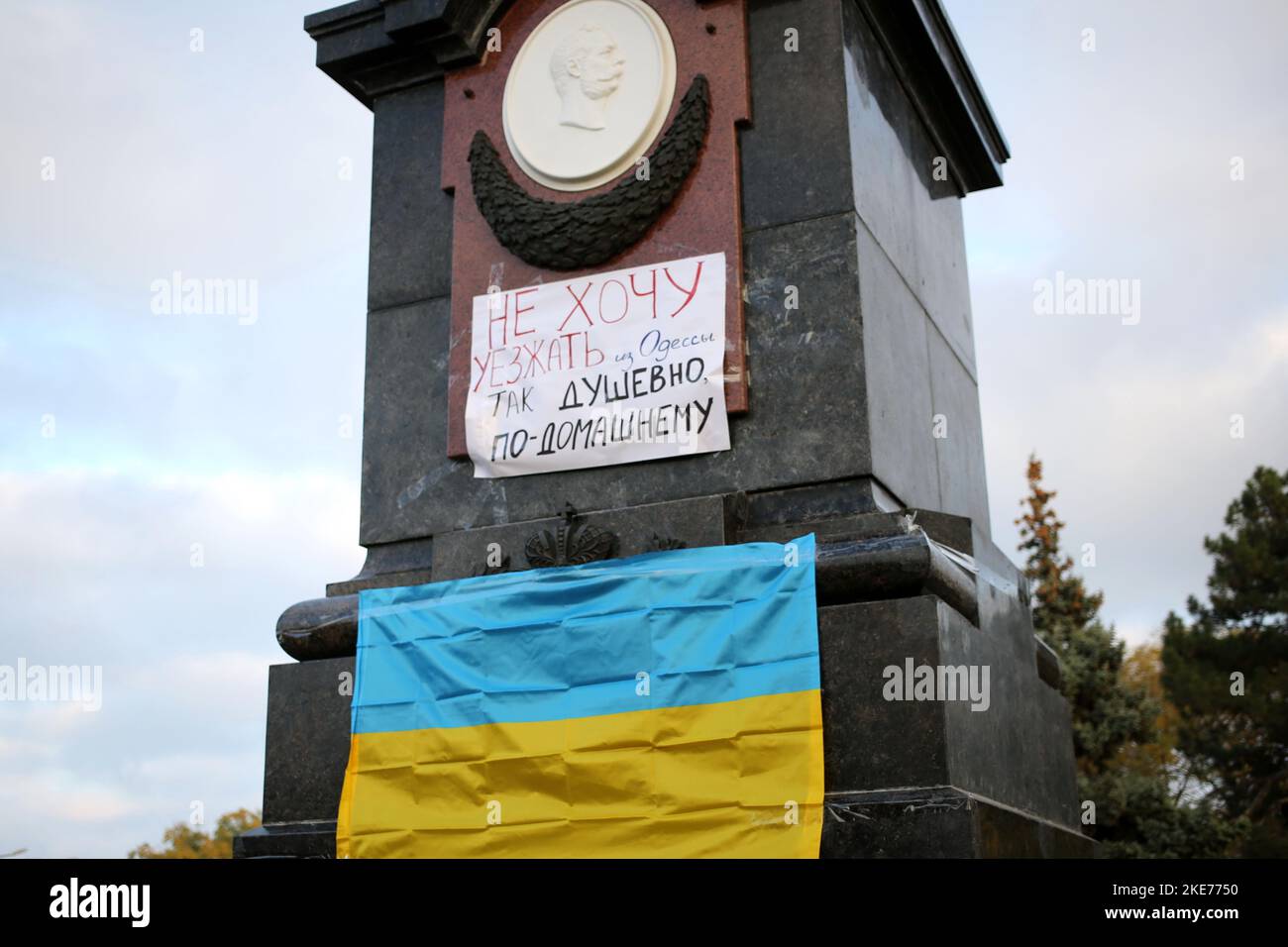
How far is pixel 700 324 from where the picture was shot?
7.66 m

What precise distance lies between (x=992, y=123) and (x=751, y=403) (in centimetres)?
401

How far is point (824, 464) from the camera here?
23.8 feet

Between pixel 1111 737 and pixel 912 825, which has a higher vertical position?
pixel 1111 737

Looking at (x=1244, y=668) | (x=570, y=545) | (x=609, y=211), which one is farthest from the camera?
(x=1244, y=668)

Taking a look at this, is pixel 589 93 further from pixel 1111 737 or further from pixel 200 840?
pixel 200 840

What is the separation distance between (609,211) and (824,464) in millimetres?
1934

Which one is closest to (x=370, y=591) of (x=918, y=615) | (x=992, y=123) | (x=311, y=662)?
(x=311, y=662)

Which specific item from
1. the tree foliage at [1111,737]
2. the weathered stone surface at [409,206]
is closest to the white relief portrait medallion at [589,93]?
the weathered stone surface at [409,206]

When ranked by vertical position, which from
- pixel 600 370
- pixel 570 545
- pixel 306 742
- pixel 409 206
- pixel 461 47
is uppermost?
pixel 461 47

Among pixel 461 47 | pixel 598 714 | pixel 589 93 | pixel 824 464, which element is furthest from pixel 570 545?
Result: pixel 461 47

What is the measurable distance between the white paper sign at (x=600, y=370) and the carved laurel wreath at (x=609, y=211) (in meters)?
0.18

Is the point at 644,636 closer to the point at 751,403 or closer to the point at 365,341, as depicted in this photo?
the point at 751,403

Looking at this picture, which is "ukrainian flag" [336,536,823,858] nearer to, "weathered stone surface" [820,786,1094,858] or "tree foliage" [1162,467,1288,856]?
"weathered stone surface" [820,786,1094,858]

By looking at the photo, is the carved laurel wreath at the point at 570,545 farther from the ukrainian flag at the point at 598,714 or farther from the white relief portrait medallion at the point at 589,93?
the white relief portrait medallion at the point at 589,93
